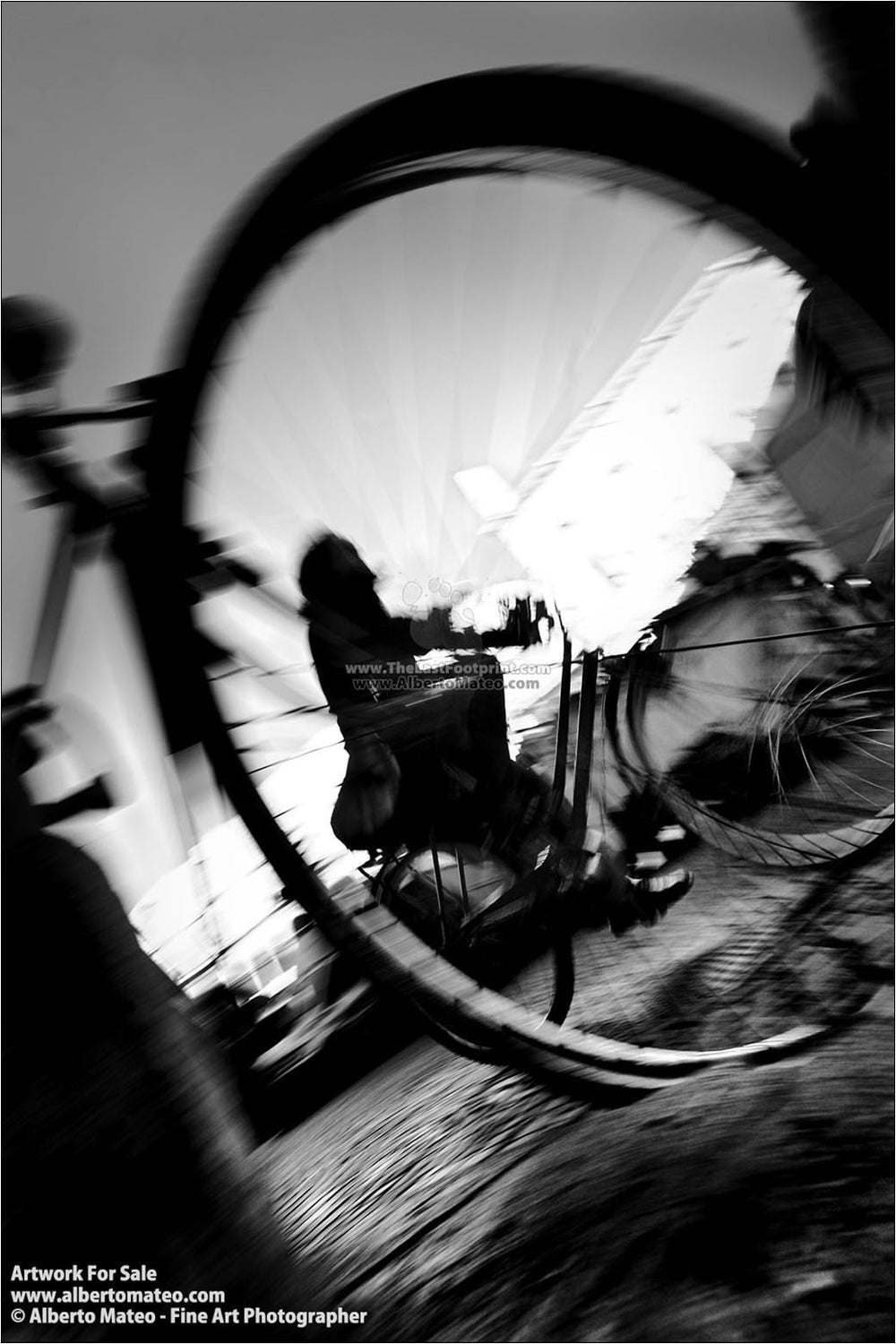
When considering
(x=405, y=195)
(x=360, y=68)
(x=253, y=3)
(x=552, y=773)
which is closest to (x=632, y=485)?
(x=552, y=773)

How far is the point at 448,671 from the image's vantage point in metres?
1.06

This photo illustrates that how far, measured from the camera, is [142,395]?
3.60 feet

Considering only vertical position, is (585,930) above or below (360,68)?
below

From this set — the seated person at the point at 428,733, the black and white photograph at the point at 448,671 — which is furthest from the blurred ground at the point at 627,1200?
the seated person at the point at 428,733

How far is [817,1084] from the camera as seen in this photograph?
105 cm

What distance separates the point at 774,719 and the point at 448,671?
17.0 inches

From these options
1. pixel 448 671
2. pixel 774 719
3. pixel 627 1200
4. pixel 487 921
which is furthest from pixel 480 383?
pixel 627 1200

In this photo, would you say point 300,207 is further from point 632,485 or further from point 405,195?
point 632,485

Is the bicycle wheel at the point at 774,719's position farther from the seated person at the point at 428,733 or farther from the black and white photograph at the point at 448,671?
the seated person at the point at 428,733

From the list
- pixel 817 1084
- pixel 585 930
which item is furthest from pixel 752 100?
pixel 817 1084

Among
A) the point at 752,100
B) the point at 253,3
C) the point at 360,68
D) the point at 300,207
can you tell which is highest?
the point at 253,3

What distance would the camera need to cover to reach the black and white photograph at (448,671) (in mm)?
1020

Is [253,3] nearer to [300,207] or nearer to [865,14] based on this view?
[300,207]

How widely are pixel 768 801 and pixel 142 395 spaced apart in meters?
1.01
